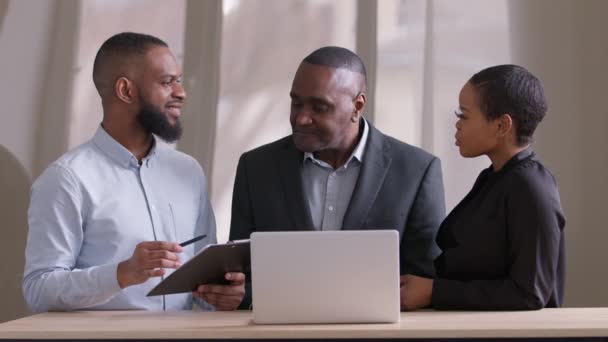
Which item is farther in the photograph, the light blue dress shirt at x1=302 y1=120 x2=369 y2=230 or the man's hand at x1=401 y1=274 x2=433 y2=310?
the light blue dress shirt at x1=302 y1=120 x2=369 y2=230

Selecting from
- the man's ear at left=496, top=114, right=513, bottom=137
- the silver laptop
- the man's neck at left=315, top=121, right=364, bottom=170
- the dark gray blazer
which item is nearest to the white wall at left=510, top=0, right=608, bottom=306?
the dark gray blazer

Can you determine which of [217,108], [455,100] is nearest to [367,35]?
[455,100]

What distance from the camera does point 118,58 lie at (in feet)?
8.64

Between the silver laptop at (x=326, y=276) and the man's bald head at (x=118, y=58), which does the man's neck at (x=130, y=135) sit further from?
the silver laptop at (x=326, y=276)

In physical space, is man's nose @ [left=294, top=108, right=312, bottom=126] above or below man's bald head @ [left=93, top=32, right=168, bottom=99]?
below

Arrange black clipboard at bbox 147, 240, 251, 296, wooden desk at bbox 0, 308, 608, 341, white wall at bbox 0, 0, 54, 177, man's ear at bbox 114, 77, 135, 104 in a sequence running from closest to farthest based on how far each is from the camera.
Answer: wooden desk at bbox 0, 308, 608, 341, black clipboard at bbox 147, 240, 251, 296, man's ear at bbox 114, 77, 135, 104, white wall at bbox 0, 0, 54, 177

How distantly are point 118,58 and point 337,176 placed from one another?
762mm

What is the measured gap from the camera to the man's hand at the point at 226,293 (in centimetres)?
225

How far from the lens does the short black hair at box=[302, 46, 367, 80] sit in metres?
2.58

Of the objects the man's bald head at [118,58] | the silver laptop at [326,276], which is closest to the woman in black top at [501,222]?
the silver laptop at [326,276]

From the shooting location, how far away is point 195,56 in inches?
129

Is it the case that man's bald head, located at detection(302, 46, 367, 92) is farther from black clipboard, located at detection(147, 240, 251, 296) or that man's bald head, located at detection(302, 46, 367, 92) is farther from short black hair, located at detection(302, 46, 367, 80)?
black clipboard, located at detection(147, 240, 251, 296)

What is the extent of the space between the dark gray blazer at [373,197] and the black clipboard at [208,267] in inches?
9.9

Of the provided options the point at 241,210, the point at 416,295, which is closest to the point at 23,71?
the point at 241,210
